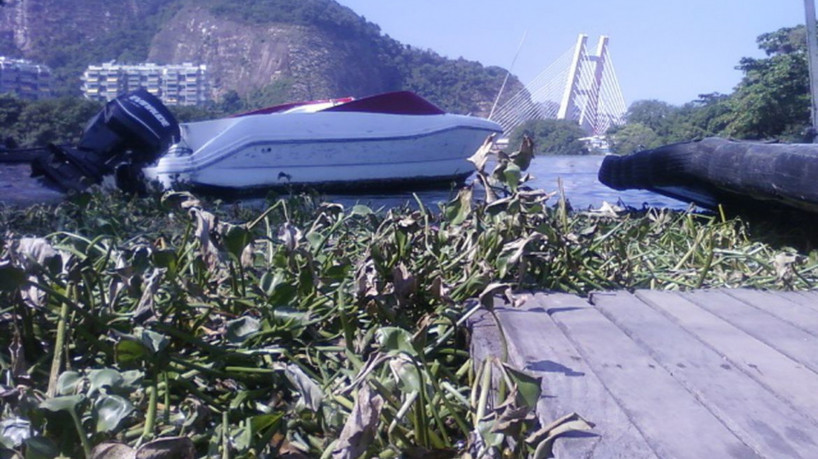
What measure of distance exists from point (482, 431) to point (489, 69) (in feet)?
32.6

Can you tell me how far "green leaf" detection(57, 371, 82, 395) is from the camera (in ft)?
3.57

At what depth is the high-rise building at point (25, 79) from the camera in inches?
419

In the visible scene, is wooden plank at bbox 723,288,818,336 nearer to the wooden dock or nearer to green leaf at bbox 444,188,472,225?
the wooden dock

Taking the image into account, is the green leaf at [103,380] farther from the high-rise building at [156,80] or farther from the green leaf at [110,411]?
the high-rise building at [156,80]

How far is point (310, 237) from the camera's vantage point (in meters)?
1.81

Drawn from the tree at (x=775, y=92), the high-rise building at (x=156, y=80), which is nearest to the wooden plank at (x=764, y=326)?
the tree at (x=775, y=92)

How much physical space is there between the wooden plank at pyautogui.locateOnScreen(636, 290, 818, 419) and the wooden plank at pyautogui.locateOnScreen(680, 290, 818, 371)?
0.07 ft

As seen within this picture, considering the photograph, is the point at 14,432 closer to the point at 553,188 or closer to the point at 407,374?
the point at 407,374

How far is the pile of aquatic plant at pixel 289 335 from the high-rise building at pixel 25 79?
9630 mm

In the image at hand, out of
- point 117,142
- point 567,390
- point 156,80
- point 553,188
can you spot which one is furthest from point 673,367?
point 156,80

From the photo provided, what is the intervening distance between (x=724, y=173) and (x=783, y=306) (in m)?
1.45

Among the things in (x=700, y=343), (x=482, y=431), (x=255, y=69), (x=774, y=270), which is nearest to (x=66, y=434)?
(x=482, y=431)

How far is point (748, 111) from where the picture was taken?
6.01m

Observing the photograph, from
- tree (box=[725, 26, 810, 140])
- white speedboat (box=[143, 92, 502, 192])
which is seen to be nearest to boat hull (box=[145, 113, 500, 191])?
white speedboat (box=[143, 92, 502, 192])
